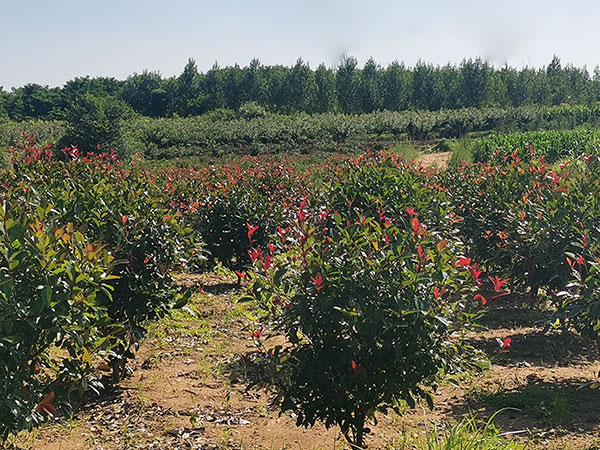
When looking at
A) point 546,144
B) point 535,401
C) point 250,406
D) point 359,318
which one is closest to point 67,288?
point 359,318

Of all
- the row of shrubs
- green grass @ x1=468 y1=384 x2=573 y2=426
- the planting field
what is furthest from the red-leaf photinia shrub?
the row of shrubs

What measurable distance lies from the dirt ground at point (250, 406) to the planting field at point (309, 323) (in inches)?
0.8

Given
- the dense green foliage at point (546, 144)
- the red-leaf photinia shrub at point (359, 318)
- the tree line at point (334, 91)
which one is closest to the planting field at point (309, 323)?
the red-leaf photinia shrub at point (359, 318)

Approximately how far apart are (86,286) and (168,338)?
3481mm

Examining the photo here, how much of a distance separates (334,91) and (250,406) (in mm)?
62835

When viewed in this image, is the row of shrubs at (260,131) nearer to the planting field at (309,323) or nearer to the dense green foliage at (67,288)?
the planting field at (309,323)

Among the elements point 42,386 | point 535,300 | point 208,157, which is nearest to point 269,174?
point 535,300

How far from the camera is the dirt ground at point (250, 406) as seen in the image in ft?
13.5

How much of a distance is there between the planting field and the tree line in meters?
57.9

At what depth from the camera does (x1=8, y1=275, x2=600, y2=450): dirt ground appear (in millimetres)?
4117

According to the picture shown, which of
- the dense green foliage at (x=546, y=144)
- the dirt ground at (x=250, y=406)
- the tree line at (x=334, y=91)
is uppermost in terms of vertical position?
the tree line at (x=334, y=91)

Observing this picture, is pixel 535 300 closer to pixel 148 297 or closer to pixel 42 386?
pixel 148 297

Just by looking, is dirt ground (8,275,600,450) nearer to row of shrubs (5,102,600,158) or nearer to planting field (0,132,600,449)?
planting field (0,132,600,449)

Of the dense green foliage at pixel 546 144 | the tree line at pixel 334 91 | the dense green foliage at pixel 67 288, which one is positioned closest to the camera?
the dense green foliage at pixel 67 288
